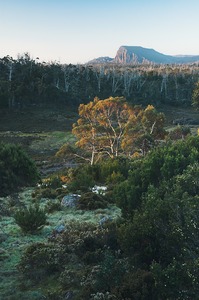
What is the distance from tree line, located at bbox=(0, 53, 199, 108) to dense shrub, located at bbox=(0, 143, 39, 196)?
2915 inches

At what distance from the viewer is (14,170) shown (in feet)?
39.5

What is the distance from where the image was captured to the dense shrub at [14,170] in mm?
11453

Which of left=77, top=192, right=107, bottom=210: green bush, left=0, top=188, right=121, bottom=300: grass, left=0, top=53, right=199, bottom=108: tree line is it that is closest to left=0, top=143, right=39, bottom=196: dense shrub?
left=0, top=188, right=121, bottom=300: grass

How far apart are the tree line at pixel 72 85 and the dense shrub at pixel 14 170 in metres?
74.0

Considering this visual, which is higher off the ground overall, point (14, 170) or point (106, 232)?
point (14, 170)

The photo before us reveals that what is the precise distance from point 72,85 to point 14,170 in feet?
324

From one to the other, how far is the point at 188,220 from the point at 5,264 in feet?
23.3

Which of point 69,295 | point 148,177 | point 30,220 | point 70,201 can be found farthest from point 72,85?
point 69,295

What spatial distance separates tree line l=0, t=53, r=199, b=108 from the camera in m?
91.4

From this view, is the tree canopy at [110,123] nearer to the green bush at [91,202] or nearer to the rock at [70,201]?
the green bush at [91,202]

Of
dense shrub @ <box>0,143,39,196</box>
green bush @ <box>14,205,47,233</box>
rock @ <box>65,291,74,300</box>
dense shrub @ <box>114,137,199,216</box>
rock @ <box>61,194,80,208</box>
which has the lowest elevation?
rock @ <box>61,194,80,208</box>

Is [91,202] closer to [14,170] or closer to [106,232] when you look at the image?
[106,232]

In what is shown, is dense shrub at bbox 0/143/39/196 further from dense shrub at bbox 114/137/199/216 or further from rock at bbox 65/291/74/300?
dense shrub at bbox 114/137/199/216

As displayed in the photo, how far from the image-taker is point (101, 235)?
14.0m
